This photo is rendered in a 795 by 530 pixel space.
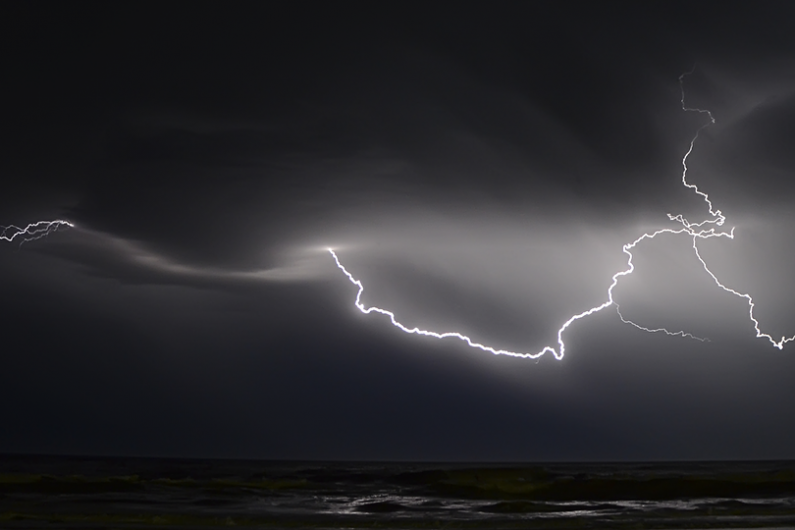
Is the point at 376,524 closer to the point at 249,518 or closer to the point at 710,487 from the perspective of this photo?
the point at 249,518

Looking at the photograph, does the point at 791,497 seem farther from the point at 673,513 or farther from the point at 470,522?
the point at 470,522

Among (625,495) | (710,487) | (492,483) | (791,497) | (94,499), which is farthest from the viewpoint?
(492,483)

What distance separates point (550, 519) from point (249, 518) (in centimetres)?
703

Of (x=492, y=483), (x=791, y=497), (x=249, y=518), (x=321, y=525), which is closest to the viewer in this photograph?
(x=321, y=525)

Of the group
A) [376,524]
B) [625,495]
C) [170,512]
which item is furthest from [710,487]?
[170,512]

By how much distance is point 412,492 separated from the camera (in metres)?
26.4

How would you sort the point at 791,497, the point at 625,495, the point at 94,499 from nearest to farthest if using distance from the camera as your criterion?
the point at 94,499 → the point at 791,497 → the point at 625,495

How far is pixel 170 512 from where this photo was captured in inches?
688

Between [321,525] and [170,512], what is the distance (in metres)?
4.80

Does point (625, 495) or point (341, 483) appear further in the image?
point (341, 483)

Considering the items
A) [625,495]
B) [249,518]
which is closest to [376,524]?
[249,518]

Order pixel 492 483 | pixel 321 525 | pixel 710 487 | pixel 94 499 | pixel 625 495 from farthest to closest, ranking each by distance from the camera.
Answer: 1. pixel 492 483
2. pixel 710 487
3. pixel 625 495
4. pixel 94 499
5. pixel 321 525

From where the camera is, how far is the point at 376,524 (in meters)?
15.1

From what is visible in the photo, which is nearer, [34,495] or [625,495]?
[34,495]
